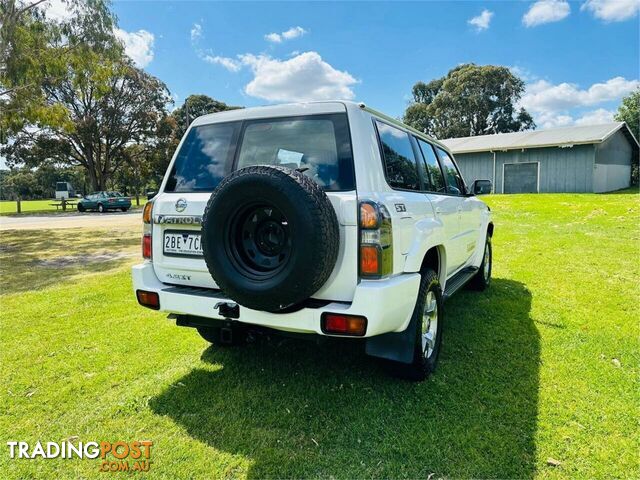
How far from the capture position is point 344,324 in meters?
2.41

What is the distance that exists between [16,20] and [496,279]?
1250cm

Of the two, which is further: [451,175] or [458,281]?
[451,175]

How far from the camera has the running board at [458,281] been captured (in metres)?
3.75

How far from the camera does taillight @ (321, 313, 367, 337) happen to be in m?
2.38

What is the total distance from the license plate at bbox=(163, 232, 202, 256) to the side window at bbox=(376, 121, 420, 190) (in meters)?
1.39

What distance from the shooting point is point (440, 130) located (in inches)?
1875

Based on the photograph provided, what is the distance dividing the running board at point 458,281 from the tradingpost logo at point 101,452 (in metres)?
2.50

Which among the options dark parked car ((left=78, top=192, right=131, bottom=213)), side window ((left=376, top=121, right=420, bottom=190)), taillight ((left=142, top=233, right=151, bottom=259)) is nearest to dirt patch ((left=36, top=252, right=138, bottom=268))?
taillight ((left=142, top=233, right=151, bottom=259))

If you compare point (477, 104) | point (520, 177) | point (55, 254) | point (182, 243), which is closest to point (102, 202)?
point (55, 254)

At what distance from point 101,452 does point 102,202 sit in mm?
28595

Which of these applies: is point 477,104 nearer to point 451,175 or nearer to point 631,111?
Answer: point 631,111

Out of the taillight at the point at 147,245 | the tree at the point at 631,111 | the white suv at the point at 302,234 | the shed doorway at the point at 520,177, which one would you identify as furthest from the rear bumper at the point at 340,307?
the tree at the point at 631,111

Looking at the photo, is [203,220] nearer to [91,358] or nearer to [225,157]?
[225,157]

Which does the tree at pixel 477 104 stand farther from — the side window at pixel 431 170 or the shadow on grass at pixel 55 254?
the side window at pixel 431 170
